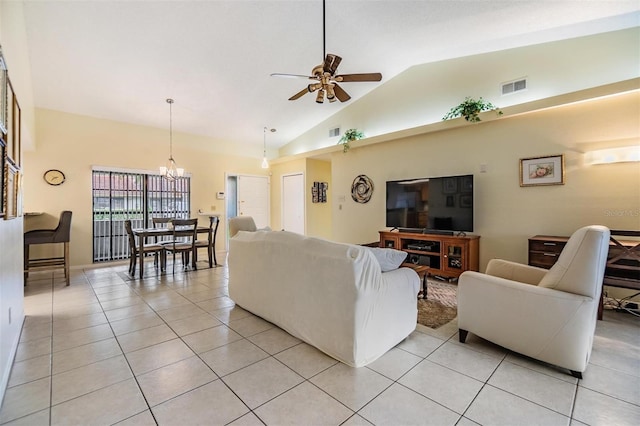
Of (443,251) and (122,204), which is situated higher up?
(122,204)

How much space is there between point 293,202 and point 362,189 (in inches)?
96.1

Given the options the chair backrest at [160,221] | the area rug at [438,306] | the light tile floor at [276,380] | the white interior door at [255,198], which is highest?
the white interior door at [255,198]

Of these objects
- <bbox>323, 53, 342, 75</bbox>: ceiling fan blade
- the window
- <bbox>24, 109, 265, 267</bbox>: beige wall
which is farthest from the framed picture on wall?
the window

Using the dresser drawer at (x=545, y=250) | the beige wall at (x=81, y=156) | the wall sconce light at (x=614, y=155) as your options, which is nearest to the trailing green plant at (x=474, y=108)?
the wall sconce light at (x=614, y=155)

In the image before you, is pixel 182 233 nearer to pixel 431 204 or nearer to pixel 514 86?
pixel 431 204

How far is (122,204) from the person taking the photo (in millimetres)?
5738

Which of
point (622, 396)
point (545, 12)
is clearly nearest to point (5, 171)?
point (622, 396)

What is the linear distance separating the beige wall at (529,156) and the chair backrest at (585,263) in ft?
6.77

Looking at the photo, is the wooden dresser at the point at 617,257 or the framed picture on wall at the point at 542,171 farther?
the framed picture on wall at the point at 542,171

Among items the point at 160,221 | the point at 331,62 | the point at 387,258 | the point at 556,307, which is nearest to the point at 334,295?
the point at 387,258

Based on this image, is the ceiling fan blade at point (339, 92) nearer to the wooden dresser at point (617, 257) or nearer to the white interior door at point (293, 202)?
the wooden dresser at point (617, 257)

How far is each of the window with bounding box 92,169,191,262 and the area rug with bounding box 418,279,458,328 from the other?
18.2 ft

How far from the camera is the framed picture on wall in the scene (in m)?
3.57

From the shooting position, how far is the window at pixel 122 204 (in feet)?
18.1
